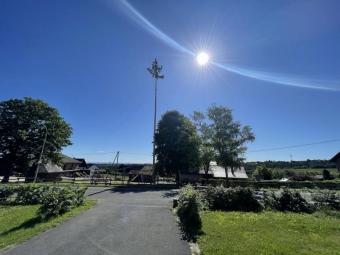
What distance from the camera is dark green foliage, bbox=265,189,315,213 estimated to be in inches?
587

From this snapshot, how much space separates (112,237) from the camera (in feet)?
31.6

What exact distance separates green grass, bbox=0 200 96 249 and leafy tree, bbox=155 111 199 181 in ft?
65.2

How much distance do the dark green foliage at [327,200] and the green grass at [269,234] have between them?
231 centimetres

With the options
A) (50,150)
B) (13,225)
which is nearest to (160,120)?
(50,150)

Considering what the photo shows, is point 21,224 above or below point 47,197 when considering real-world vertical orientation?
below

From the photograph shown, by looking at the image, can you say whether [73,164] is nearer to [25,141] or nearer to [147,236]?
[25,141]

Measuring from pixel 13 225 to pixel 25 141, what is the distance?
32061 millimetres

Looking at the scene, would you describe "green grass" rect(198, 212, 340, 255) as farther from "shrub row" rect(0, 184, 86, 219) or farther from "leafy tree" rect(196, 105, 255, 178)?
"leafy tree" rect(196, 105, 255, 178)

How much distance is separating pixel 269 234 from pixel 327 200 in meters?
8.44

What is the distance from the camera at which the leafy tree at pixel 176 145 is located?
1384 inches

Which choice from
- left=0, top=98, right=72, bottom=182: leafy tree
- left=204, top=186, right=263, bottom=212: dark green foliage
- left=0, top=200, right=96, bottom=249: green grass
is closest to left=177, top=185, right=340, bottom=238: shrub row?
left=204, top=186, right=263, bottom=212: dark green foliage

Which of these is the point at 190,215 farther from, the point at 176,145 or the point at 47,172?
the point at 47,172

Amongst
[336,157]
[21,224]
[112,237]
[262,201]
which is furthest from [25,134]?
[336,157]

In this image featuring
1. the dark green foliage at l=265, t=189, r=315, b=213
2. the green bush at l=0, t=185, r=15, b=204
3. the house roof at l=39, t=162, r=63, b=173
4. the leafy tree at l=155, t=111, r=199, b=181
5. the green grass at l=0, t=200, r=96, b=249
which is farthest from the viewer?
the house roof at l=39, t=162, r=63, b=173
